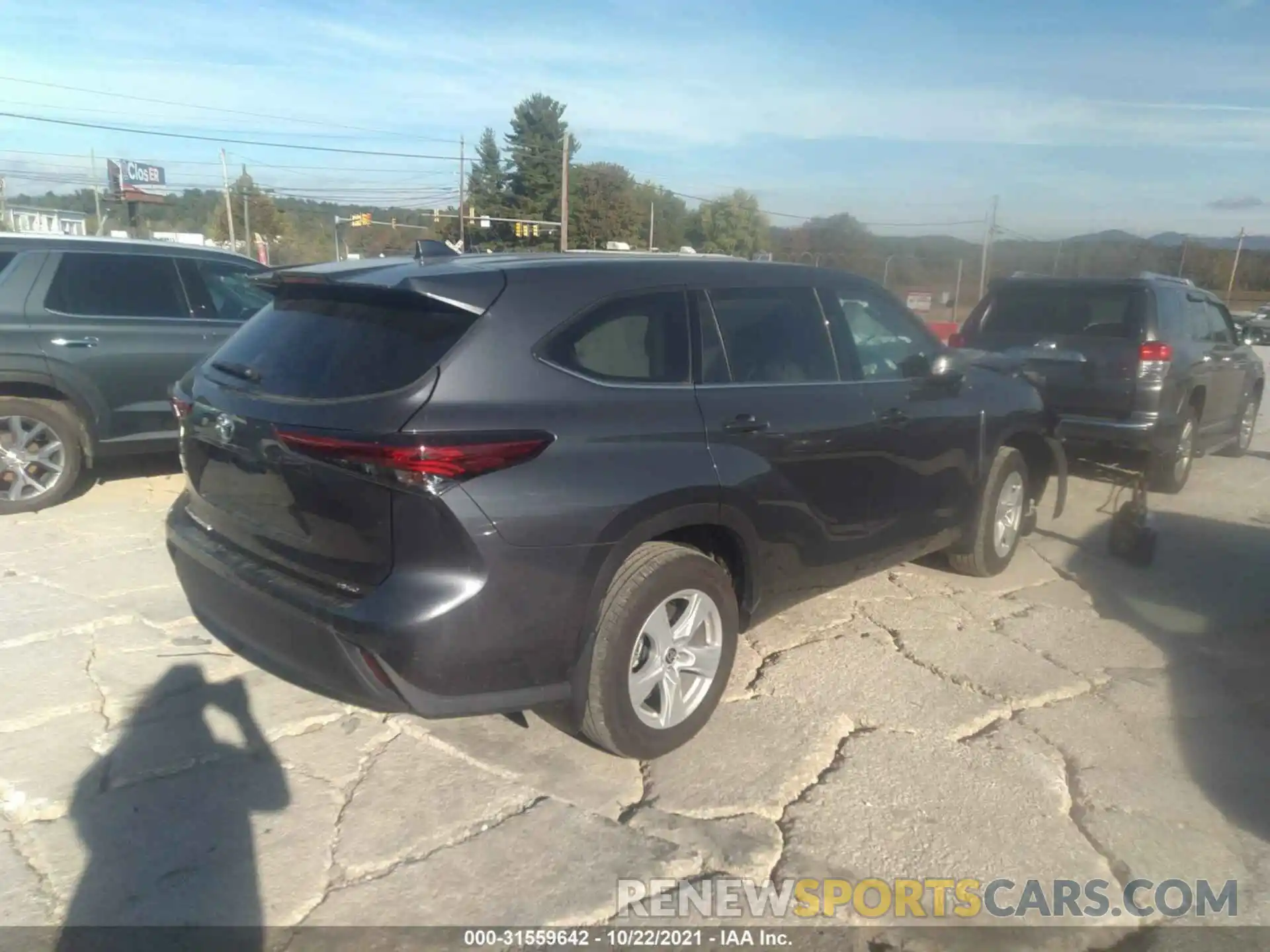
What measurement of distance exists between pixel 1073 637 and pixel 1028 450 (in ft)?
4.68

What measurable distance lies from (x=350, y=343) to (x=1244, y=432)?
10.1 metres

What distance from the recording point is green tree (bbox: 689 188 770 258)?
42.1m

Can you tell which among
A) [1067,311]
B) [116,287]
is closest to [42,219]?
[116,287]

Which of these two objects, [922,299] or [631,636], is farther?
[922,299]

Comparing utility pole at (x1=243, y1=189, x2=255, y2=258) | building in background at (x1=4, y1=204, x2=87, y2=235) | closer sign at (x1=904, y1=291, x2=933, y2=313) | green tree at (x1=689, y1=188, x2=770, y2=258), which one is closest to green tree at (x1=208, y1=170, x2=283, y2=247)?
utility pole at (x1=243, y1=189, x2=255, y2=258)

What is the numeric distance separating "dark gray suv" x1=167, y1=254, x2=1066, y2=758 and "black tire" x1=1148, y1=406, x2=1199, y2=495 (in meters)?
4.86

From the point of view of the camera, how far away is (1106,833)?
311 centimetres

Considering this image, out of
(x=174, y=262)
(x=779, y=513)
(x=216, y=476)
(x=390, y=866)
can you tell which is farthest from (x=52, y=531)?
(x=779, y=513)

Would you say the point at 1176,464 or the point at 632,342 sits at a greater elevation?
the point at 632,342

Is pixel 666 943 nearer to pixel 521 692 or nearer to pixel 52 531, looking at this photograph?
pixel 521 692

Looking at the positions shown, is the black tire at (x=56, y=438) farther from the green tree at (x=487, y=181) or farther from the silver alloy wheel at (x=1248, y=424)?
the green tree at (x=487, y=181)

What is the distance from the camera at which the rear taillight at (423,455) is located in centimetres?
269

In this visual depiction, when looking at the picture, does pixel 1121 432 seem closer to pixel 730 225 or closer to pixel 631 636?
pixel 631 636

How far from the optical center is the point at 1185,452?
7957 mm
